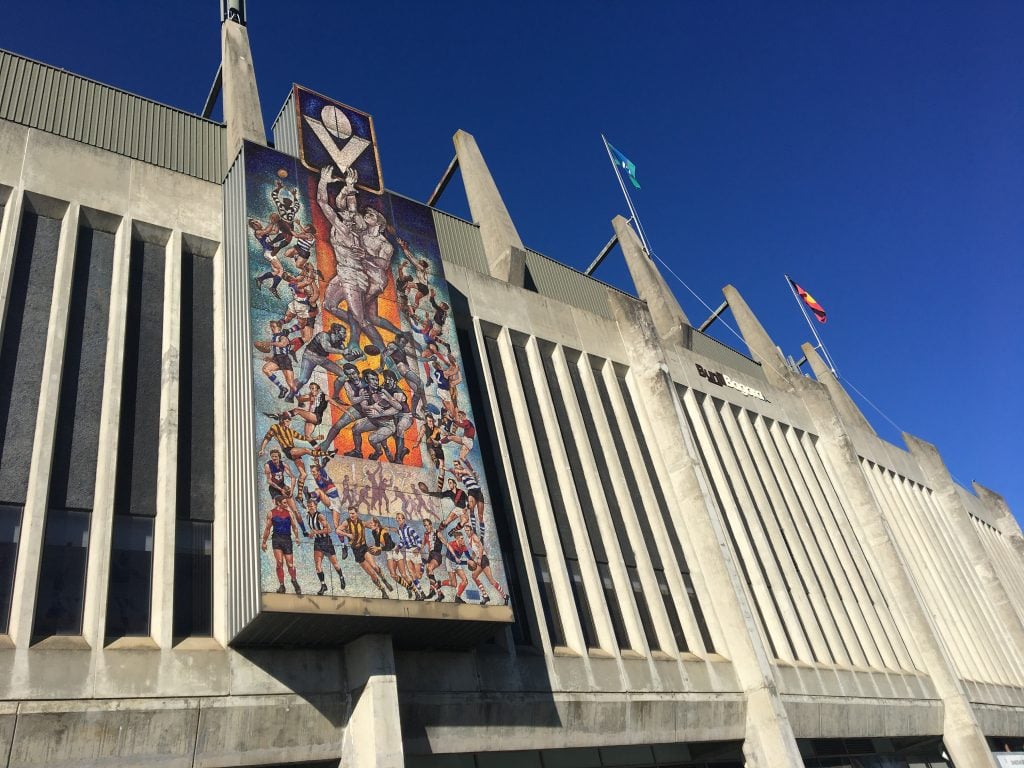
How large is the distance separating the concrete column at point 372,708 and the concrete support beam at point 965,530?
35152mm

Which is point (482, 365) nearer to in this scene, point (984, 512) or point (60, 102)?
point (60, 102)

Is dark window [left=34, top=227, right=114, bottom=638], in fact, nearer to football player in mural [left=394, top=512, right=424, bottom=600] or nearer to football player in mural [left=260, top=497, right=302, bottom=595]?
football player in mural [left=260, top=497, right=302, bottom=595]

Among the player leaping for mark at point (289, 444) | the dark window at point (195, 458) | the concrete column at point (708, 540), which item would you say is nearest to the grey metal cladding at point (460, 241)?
the concrete column at point (708, 540)

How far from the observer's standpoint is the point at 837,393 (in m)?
43.8

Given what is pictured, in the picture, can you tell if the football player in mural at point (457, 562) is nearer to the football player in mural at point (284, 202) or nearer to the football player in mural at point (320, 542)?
the football player in mural at point (320, 542)

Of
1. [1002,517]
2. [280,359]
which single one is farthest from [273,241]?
[1002,517]

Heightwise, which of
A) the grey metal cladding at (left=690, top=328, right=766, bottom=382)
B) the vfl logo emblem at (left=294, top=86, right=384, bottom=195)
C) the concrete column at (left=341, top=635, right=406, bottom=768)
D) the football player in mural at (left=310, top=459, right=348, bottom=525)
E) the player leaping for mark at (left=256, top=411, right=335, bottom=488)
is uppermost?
the grey metal cladding at (left=690, top=328, right=766, bottom=382)

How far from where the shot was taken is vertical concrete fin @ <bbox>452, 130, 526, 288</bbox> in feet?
85.1

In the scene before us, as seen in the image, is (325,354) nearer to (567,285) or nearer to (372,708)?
(372,708)

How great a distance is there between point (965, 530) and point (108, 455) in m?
41.3

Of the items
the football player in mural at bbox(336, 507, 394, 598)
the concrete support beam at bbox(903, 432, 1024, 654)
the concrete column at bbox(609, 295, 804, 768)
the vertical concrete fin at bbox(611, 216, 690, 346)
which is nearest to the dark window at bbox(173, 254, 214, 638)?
the football player in mural at bbox(336, 507, 394, 598)

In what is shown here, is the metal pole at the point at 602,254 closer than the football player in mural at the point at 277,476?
No

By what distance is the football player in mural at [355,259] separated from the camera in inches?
698

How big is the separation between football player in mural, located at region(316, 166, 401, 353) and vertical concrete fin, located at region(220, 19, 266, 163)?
8.19 feet
